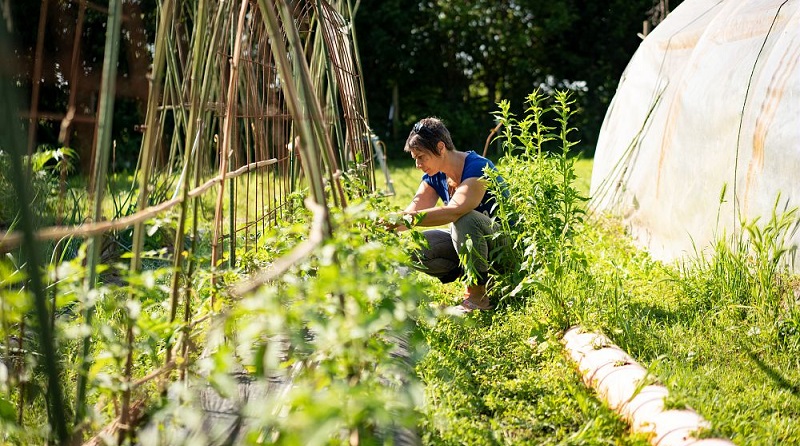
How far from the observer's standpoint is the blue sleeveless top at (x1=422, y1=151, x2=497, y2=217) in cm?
346

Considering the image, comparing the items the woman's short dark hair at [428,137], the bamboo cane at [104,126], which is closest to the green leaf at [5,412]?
the bamboo cane at [104,126]

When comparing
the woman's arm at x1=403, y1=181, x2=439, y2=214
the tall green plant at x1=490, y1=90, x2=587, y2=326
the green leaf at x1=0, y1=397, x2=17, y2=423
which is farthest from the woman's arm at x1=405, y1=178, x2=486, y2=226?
the green leaf at x1=0, y1=397, x2=17, y2=423

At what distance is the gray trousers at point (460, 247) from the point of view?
3.42 meters

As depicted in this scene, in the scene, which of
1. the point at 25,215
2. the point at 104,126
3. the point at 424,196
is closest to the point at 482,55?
the point at 424,196

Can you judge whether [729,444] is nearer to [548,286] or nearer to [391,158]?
[548,286]

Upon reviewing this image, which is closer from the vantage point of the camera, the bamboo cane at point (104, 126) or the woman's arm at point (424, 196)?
the bamboo cane at point (104, 126)

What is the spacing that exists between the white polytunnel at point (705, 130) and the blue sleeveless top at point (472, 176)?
96 centimetres

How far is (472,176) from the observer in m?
3.45

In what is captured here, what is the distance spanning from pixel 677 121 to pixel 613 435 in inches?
105

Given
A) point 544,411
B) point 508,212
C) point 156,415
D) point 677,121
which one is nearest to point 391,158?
point 677,121

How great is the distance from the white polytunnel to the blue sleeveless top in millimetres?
964

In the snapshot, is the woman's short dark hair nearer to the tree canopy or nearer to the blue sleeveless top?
the blue sleeveless top

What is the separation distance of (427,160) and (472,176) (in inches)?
8.6

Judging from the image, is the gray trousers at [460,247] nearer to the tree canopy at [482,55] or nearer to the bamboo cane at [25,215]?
the bamboo cane at [25,215]
